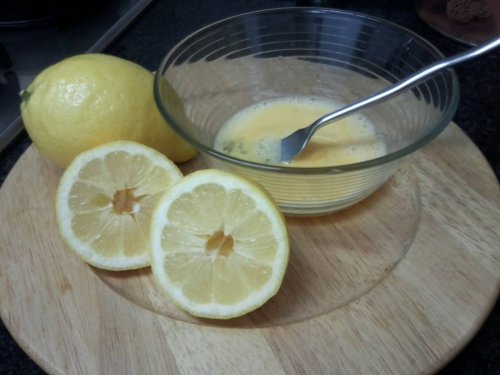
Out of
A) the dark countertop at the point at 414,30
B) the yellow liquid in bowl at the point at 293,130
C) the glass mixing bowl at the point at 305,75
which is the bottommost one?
the dark countertop at the point at 414,30

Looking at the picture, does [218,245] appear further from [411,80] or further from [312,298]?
[411,80]

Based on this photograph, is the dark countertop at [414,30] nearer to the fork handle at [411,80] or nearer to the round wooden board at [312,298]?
the round wooden board at [312,298]

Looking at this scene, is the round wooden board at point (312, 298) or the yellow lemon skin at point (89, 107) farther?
the yellow lemon skin at point (89, 107)

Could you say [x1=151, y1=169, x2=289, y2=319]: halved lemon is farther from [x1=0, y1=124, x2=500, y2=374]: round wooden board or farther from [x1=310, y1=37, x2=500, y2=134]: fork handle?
[x1=310, y1=37, x2=500, y2=134]: fork handle

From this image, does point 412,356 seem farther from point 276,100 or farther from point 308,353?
point 276,100

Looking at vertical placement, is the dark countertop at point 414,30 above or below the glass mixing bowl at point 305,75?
below

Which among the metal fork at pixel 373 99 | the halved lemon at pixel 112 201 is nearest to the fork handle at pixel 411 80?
the metal fork at pixel 373 99
